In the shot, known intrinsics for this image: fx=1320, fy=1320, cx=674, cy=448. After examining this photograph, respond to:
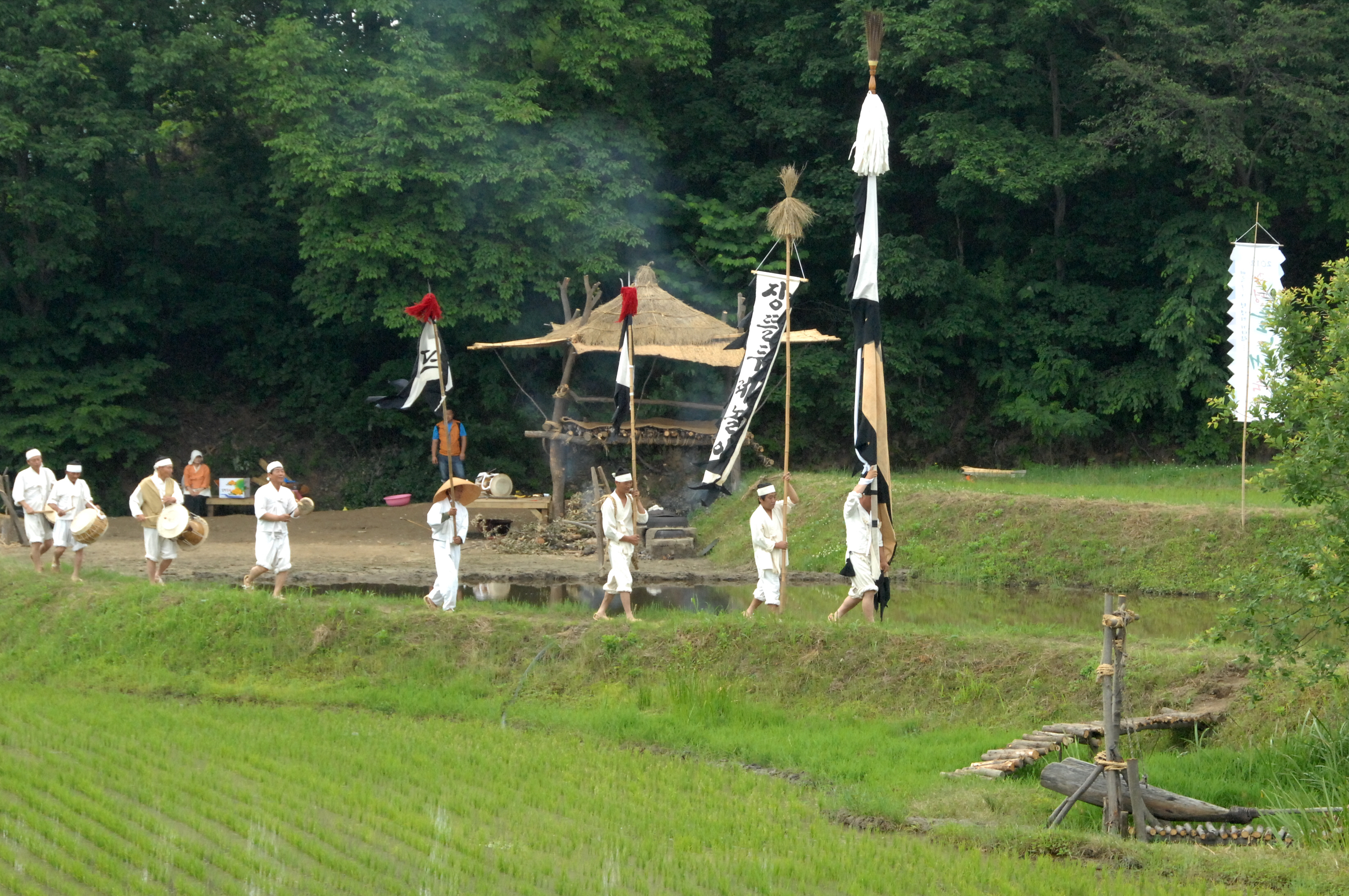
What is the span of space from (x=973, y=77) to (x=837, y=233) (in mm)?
5156

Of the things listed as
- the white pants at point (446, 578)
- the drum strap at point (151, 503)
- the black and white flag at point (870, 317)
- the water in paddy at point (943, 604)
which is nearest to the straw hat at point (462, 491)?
the white pants at point (446, 578)

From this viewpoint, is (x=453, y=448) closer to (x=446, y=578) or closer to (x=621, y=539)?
(x=446, y=578)

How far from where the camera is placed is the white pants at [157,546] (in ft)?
55.3

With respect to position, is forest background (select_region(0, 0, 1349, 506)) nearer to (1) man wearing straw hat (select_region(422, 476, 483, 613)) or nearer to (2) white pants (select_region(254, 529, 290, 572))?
(1) man wearing straw hat (select_region(422, 476, 483, 613))

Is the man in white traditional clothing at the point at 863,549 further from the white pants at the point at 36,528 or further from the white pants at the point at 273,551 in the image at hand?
the white pants at the point at 36,528

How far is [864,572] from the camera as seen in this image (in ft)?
48.2

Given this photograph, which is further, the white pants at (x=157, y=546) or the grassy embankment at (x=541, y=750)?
the white pants at (x=157, y=546)

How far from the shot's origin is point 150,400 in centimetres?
3152

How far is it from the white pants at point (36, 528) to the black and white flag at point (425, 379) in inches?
189

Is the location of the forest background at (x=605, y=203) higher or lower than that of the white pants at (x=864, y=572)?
higher

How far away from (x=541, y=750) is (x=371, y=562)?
10650 mm

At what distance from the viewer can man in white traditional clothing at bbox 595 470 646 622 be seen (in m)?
15.1

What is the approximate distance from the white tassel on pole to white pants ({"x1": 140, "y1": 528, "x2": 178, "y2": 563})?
384 inches

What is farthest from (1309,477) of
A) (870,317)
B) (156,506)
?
(156,506)
